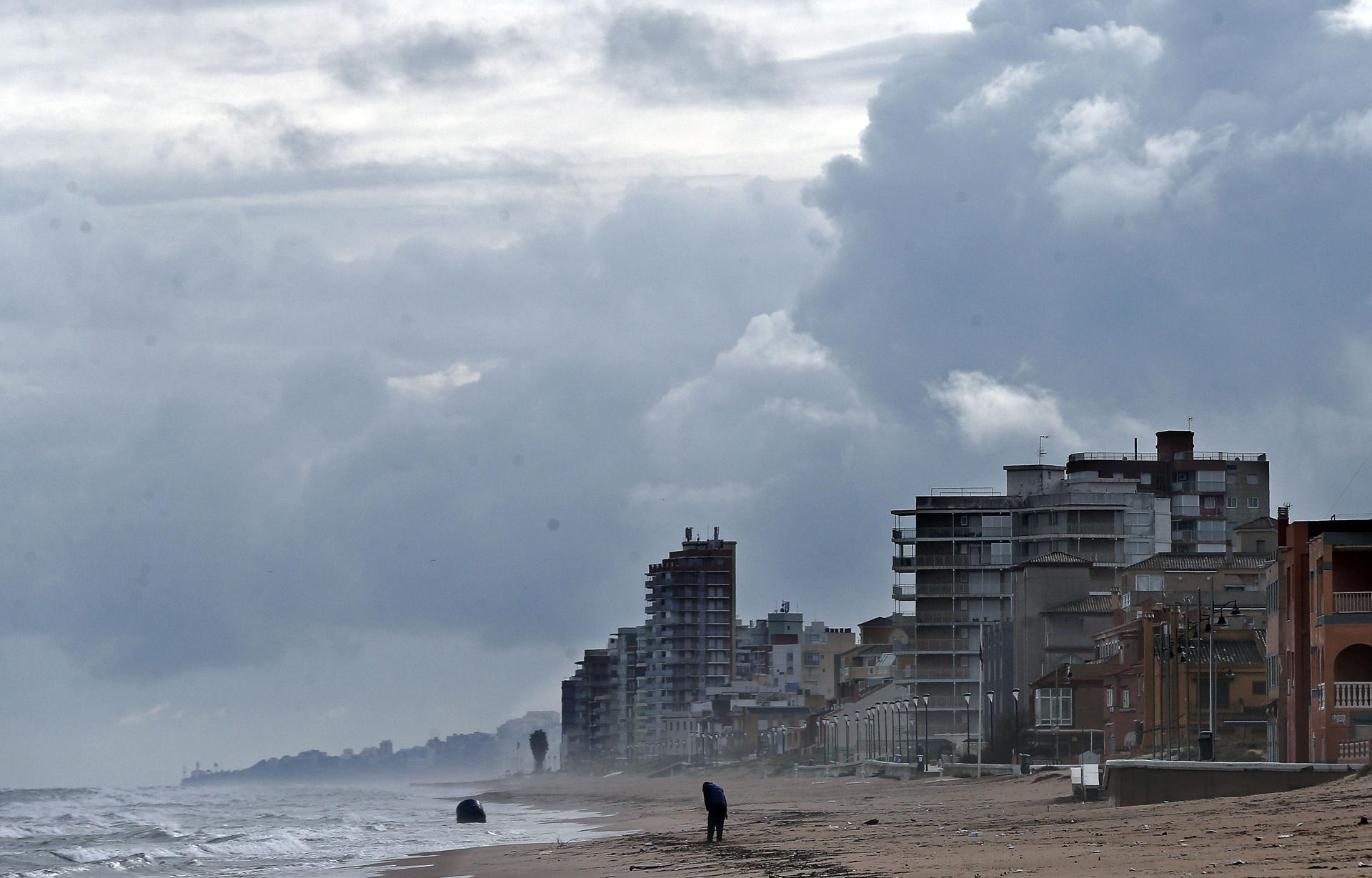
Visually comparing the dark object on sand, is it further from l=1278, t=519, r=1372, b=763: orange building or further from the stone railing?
the stone railing

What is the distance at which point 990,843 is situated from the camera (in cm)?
3469

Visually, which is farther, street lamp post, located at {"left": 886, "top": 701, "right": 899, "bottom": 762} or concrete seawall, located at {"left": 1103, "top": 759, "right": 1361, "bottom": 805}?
street lamp post, located at {"left": 886, "top": 701, "right": 899, "bottom": 762}

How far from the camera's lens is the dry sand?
24.7 meters

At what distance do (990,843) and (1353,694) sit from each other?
1195 inches

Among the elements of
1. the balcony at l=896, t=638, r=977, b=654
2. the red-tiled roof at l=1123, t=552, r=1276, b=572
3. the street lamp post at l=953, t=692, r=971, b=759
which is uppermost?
the red-tiled roof at l=1123, t=552, r=1276, b=572

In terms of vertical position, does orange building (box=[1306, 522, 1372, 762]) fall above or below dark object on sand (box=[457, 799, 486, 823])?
above

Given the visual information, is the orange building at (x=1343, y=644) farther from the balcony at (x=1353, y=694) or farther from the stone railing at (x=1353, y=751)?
the stone railing at (x=1353, y=751)

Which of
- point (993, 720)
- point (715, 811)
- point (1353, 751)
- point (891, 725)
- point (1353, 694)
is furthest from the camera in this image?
point (891, 725)

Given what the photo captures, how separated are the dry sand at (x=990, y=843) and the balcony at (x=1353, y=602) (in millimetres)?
11647

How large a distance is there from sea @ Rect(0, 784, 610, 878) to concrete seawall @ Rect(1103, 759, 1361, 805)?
20277 millimetres

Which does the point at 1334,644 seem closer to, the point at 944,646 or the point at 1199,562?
the point at 1199,562

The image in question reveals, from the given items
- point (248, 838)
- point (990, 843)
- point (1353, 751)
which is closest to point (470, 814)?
point (248, 838)

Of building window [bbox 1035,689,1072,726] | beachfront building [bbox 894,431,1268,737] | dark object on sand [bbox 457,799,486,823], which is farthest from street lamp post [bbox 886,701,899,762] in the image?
dark object on sand [bbox 457,799,486,823]

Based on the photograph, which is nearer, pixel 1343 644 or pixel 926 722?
pixel 1343 644
